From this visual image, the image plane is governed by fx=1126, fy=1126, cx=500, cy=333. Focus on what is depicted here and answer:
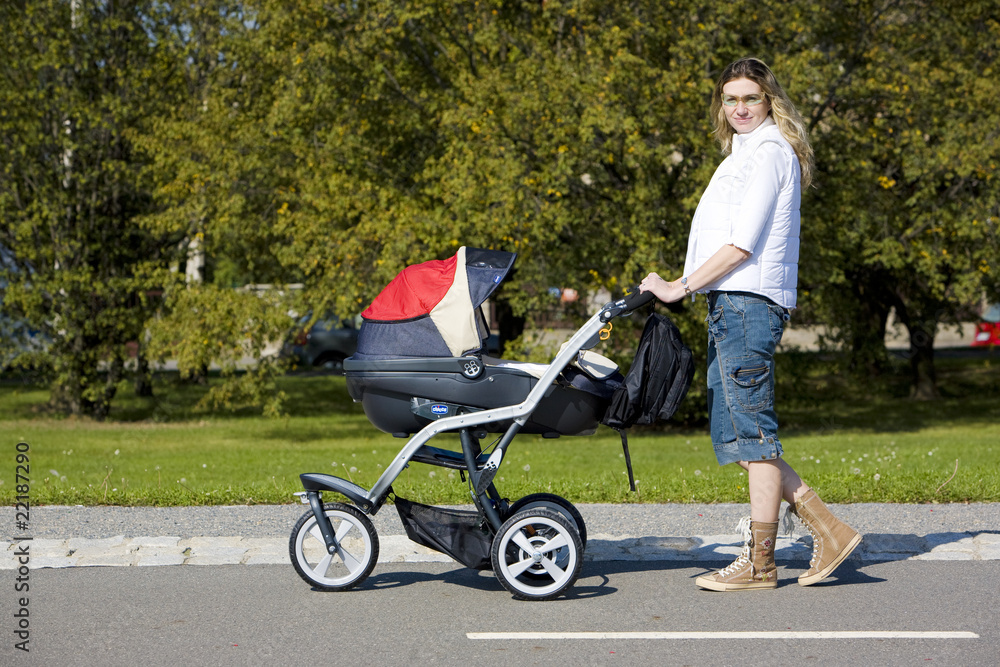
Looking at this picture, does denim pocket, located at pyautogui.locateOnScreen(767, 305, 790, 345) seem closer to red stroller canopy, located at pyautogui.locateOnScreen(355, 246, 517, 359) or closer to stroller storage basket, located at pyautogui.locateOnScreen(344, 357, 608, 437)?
stroller storage basket, located at pyautogui.locateOnScreen(344, 357, 608, 437)

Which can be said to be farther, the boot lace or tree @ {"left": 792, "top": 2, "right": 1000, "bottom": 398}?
tree @ {"left": 792, "top": 2, "right": 1000, "bottom": 398}

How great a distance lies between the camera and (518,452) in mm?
13719

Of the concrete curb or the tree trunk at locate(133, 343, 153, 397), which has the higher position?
the tree trunk at locate(133, 343, 153, 397)

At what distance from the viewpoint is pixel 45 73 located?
52.3 ft

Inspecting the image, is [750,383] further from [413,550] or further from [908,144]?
[908,144]

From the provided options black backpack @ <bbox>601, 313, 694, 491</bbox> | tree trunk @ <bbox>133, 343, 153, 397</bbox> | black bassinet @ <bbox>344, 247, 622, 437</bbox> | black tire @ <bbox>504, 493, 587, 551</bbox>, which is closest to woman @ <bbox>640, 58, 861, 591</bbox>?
black backpack @ <bbox>601, 313, 694, 491</bbox>

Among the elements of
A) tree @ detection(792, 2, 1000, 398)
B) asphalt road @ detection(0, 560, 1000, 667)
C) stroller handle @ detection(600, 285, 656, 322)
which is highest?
tree @ detection(792, 2, 1000, 398)

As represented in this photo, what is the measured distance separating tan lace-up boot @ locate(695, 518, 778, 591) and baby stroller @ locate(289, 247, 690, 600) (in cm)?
64

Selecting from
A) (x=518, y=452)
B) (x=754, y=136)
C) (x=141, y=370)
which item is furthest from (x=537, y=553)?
(x=141, y=370)

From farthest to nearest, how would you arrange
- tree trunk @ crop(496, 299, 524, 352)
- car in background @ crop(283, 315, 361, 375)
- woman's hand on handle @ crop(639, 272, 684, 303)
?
car in background @ crop(283, 315, 361, 375) → tree trunk @ crop(496, 299, 524, 352) → woman's hand on handle @ crop(639, 272, 684, 303)

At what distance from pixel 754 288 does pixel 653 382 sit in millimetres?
580

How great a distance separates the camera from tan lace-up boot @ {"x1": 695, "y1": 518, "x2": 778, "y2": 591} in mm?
4824

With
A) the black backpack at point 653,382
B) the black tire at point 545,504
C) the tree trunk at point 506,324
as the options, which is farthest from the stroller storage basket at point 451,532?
the tree trunk at point 506,324

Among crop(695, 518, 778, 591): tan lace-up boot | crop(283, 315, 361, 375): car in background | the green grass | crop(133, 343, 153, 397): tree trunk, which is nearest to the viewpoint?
crop(695, 518, 778, 591): tan lace-up boot
